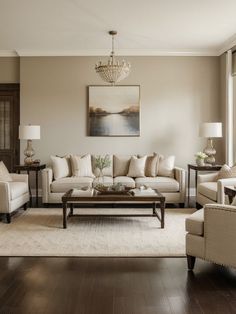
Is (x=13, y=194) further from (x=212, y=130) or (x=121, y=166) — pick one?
(x=212, y=130)

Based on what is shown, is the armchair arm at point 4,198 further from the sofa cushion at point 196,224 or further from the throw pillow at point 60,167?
the sofa cushion at point 196,224

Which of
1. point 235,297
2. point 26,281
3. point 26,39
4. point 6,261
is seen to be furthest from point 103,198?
point 26,39

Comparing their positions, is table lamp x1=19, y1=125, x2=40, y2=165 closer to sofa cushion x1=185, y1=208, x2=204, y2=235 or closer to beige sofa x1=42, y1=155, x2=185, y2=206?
beige sofa x1=42, y1=155, x2=185, y2=206

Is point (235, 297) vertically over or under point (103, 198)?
under

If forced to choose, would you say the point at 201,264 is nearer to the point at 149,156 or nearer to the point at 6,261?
the point at 6,261

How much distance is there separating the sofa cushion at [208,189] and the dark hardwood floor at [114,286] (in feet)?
7.00

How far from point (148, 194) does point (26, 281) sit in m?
2.53

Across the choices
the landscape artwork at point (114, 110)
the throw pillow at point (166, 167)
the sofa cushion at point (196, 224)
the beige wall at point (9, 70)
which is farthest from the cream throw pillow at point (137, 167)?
the sofa cushion at point (196, 224)

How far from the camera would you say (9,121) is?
8.31 metres

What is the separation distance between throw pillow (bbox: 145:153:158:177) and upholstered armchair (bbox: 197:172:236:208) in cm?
94

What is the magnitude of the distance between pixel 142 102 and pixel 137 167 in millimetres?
1474

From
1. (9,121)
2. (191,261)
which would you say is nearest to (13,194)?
(9,121)

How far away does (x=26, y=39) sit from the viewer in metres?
7.12

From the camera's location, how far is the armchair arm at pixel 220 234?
3.29 metres
